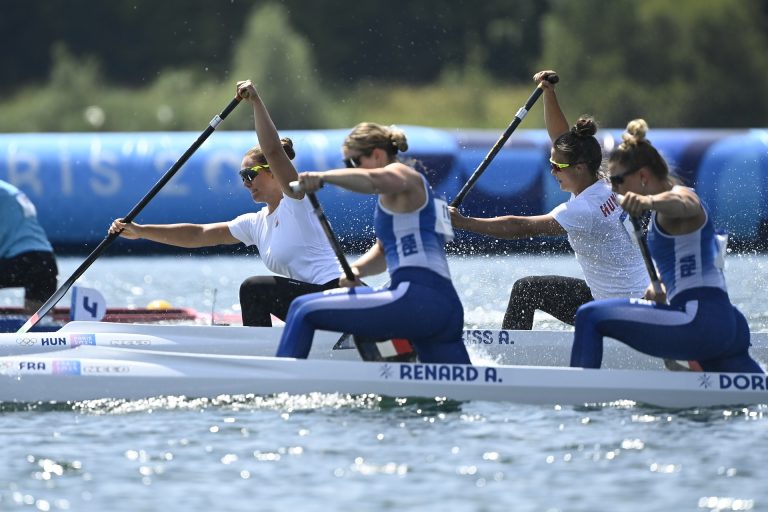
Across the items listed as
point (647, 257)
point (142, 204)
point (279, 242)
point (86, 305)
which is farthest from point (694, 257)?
point (86, 305)

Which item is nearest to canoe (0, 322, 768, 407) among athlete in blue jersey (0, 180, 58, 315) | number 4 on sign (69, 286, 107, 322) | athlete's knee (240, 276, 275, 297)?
athlete's knee (240, 276, 275, 297)

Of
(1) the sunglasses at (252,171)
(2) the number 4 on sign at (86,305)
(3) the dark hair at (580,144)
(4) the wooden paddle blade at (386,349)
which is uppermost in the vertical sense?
(3) the dark hair at (580,144)

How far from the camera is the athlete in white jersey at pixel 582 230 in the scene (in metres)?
8.15

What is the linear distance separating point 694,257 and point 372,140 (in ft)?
5.11

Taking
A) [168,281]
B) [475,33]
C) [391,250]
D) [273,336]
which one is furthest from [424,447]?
[475,33]

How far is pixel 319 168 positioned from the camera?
16.2 metres

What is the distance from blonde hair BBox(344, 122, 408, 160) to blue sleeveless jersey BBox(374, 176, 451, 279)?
21 centimetres

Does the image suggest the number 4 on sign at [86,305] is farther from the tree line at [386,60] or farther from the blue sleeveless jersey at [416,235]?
the tree line at [386,60]

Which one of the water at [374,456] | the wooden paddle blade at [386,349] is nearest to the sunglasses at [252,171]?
the wooden paddle blade at [386,349]

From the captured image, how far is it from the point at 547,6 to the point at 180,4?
441 inches

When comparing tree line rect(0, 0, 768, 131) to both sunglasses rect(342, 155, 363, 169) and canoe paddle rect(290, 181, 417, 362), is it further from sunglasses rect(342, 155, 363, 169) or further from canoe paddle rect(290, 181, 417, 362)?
sunglasses rect(342, 155, 363, 169)

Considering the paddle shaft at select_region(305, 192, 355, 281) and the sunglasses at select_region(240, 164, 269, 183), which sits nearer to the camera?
the paddle shaft at select_region(305, 192, 355, 281)

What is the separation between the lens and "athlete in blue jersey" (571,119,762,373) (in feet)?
23.2

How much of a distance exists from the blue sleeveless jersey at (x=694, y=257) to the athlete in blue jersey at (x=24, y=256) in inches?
207
